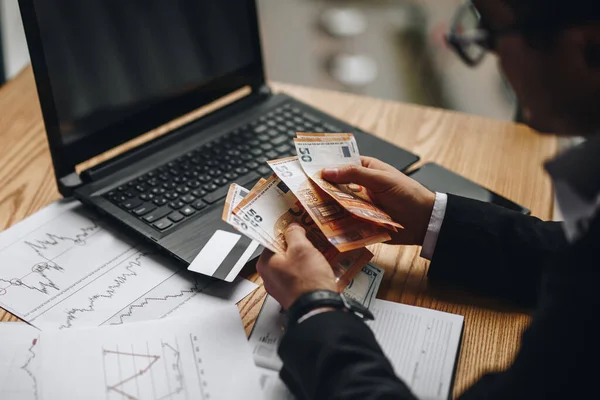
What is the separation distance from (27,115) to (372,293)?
2.79ft

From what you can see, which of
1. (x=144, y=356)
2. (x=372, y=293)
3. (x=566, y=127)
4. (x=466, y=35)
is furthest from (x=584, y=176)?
(x=144, y=356)

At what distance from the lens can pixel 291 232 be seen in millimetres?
802

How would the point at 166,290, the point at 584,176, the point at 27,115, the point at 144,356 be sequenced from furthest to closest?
the point at 27,115 → the point at 166,290 → the point at 144,356 → the point at 584,176

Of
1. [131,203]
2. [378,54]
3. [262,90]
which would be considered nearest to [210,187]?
[131,203]

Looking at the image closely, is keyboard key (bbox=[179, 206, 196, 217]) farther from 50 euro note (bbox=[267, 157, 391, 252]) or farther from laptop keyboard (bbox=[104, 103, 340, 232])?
50 euro note (bbox=[267, 157, 391, 252])

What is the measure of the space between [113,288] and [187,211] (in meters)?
0.16

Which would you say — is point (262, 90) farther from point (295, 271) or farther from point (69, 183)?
point (295, 271)

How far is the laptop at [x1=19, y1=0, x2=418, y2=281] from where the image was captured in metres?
0.88

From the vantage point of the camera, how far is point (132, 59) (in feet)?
3.28

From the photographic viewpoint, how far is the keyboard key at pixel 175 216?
0.90 m

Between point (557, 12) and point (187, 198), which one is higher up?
point (557, 12)

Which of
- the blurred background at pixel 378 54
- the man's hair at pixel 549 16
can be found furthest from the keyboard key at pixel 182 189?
the blurred background at pixel 378 54

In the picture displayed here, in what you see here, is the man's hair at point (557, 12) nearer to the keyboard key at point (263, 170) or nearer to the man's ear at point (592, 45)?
the man's ear at point (592, 45)

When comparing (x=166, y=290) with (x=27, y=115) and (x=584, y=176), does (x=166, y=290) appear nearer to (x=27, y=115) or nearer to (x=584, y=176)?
(x=584, y=176)
